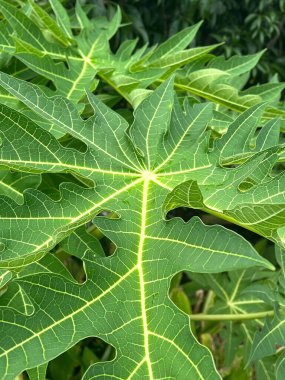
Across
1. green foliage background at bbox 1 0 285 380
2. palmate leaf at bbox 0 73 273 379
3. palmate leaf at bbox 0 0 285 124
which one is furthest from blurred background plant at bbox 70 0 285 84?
palmate leaf at bbox 0 73 273 379

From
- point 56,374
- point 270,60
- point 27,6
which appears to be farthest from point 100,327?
point 270,60

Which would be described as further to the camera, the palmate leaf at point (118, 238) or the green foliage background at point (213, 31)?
the green foliage background at point (213, 31)

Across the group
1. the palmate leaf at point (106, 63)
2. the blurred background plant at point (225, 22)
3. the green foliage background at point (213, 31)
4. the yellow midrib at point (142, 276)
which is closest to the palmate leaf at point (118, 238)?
the yellow midrib at point (142, 276)

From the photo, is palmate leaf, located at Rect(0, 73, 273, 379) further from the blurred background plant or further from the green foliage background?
the blurred background plant

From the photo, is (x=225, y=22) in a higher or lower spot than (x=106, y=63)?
lower

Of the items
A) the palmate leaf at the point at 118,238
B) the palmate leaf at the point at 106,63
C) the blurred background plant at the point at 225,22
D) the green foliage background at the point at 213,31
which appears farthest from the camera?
the blurred background plant at the point at 225,22

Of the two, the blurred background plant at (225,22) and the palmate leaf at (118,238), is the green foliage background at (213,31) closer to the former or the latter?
the blurred background plant at (225,22)

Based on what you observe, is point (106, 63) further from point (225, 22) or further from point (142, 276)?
point (225, 22)

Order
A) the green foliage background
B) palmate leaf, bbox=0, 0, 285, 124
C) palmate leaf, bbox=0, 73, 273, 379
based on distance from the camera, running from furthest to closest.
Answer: the green foliage background
palmate leaf, bbox=0, 0, 285, 124
palmate leaf, bbox=0, 73, 273, 379

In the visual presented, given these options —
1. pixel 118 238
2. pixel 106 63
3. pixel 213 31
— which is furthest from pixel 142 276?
pixel 213 31

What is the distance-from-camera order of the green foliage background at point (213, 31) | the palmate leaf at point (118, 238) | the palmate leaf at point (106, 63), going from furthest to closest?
the green foliage background at point (213, 31)
the palmate leaf at point (106, 63)
the palmate leaf at point (118, 238)
